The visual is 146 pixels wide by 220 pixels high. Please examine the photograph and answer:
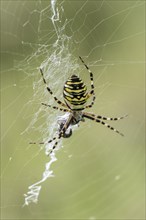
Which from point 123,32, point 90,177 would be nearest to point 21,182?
point 90,177

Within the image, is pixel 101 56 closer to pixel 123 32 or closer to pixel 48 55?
pixel 123 32

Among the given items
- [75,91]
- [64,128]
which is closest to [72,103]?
[75,91]

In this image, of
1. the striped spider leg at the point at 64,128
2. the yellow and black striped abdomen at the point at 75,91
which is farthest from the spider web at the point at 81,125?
the yellow and black striped abdomen at the point at 75,91

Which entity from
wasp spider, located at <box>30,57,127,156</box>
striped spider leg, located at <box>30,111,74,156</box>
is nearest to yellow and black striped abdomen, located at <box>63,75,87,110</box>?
wasp spider, located at <box>30,57,127,156</box>

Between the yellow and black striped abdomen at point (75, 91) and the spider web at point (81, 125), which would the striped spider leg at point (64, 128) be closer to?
the spider web at point (81, 125)

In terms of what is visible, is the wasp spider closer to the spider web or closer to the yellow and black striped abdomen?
the yellow and black striped abdomen

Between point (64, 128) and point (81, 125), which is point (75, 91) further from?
point (81, 125)
